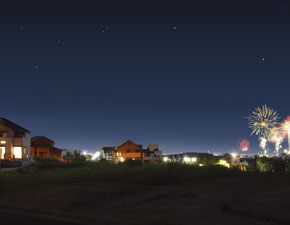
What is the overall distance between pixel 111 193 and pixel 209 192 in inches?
172

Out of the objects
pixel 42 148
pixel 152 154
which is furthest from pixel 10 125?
pixel 152 154

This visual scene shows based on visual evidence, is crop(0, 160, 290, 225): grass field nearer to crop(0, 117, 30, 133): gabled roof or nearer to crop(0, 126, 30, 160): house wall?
crop(0, 126, 30, 160): house wall

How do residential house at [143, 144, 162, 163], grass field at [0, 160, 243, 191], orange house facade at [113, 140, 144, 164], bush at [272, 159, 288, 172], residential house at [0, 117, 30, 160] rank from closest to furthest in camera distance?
1. grass field at [0, 160, 243, 191]
2. bush at [272, 159, 288, 172]
3. residential house at [0, 117, 30, 160]
4. orange house facade at [113, 140, 144, 164]
5. residential house at [143, 144, 162, 163]

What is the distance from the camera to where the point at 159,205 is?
1109 centimetres

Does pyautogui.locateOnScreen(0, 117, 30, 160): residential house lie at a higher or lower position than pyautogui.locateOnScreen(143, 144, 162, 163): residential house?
higher

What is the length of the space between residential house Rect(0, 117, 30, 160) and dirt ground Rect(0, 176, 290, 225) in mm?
30903

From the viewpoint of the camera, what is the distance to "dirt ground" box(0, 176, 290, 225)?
9.26 metres

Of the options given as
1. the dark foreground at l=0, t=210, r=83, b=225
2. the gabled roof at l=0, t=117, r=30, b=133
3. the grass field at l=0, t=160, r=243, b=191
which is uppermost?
the gabled roof at l=0, t=117, r=30, b=133

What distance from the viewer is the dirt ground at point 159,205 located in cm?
926

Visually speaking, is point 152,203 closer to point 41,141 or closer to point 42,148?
point 42,148

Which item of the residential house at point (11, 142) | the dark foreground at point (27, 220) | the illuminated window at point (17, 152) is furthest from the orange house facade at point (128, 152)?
the dark foreground at point (27, 220)

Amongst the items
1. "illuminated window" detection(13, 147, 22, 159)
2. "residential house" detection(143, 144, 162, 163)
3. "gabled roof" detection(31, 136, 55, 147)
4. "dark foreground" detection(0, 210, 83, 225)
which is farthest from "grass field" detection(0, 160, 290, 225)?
"residential house" detection(143, 144, 162, 163)

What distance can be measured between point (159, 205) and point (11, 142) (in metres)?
36.2

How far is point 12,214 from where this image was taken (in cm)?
1077
